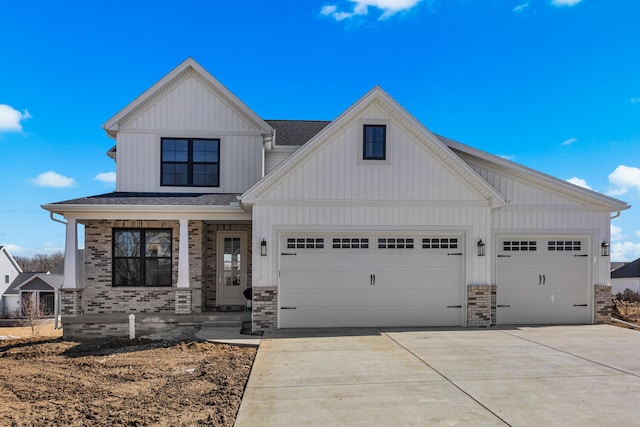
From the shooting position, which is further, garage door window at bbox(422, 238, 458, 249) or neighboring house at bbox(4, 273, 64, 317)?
neighboring house at bbox(4, 273, 64, 317)

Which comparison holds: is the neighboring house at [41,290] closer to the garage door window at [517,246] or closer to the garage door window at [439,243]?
the garage door window at [439,243]

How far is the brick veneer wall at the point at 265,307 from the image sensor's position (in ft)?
37.3

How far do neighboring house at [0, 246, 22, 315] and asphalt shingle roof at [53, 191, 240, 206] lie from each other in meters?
40.2

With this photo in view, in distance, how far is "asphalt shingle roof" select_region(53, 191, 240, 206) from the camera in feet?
39.9

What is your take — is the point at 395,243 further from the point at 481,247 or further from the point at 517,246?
the point at 517,246

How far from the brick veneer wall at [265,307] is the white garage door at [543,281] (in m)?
6.05

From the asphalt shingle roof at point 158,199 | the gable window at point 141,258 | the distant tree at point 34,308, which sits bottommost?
the distant tree at point 34,308

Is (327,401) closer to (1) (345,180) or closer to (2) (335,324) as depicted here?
(2) (335,324)

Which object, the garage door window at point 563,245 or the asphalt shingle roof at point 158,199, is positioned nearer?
the asphalt shingle roof at point 158,199

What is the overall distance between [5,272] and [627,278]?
189ft

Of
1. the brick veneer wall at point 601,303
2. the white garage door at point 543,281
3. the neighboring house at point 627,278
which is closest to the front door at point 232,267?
the white garage door at point 543,281

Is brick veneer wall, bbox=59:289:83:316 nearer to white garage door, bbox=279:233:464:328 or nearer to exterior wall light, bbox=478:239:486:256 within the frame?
white garage door, bbox=279:233:464:328

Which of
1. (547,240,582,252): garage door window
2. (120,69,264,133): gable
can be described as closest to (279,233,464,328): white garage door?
(547,240,582,252): garage door window

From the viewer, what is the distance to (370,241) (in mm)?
11961
